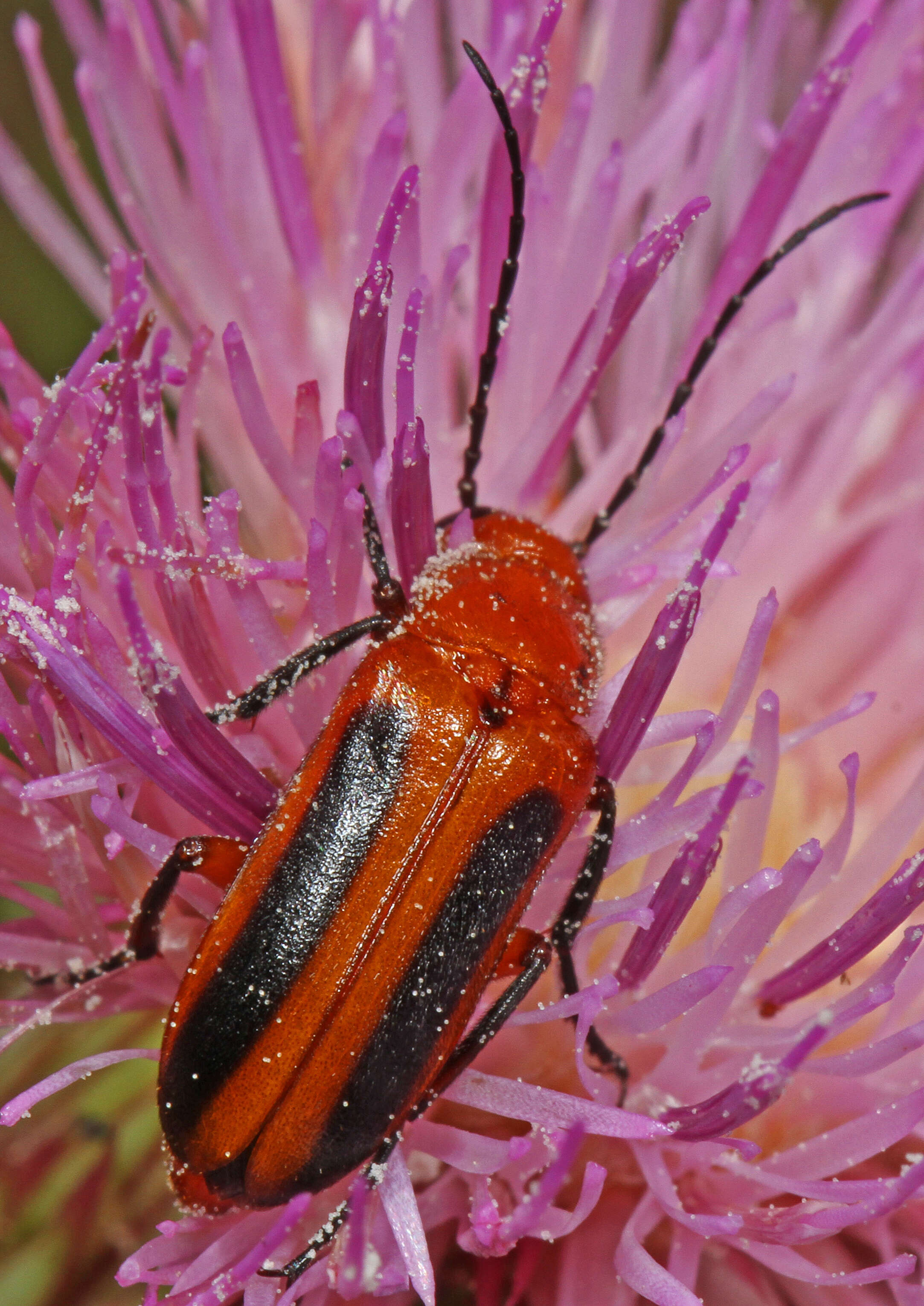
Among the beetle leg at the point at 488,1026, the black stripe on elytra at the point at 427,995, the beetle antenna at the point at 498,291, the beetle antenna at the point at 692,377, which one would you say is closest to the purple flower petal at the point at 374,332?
the beetle antenna at the point at 498,291

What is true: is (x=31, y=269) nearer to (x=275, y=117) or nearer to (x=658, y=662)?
(x=275, y=117)

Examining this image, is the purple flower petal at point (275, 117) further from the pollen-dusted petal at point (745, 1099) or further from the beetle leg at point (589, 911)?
the pollen-dusted petal at point (745, 1099)

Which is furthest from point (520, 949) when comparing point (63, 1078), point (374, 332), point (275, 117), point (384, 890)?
point (275, 117)

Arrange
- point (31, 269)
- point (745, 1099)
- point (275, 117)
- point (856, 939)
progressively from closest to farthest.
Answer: point (745, 1099) → point (856, 939) → point (275, 117) → point (31, 269)

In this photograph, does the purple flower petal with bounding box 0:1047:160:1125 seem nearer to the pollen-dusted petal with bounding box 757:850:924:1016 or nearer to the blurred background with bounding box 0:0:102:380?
the pollen-dusted petal with bounding box 757:850:924:1016

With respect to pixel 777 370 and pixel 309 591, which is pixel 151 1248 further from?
pixel 777 370

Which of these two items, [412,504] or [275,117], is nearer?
[412,504]

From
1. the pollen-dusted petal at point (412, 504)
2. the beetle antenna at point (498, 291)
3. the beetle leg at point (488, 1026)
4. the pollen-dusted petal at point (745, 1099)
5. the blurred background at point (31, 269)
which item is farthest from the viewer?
the blurred background at point (31, 269)
